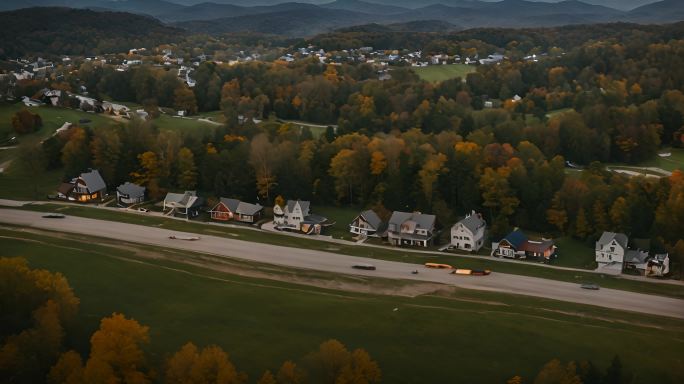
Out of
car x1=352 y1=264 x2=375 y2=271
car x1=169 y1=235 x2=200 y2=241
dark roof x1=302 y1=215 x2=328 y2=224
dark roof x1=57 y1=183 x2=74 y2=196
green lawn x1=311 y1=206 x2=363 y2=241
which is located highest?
dark roof x1=57 y1=183 x2=74 y2=196

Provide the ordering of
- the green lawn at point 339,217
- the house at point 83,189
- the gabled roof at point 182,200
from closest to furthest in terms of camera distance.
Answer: the green lawn at point 339,217 → the gabled roof at point 182,200 → the house at point 83,189

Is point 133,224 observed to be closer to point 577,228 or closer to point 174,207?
point 174,207

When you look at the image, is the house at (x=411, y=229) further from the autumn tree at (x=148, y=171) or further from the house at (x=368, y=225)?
the autumn tree at (x=148, y=171)

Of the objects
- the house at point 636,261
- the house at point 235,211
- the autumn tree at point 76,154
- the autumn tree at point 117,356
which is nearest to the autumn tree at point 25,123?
the autumn tree at point 76,154

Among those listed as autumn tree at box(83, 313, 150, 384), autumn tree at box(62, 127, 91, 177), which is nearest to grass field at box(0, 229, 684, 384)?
autumn tree at box(83, 313, 150, 384)

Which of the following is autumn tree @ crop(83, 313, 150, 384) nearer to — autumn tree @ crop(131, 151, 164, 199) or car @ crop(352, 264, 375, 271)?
car @ crop(352, 264, 375, 271)

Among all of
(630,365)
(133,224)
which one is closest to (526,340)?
(630,365)

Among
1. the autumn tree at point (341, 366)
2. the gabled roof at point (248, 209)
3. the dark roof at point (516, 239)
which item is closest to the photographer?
the autumn tree at point (341, 366)
